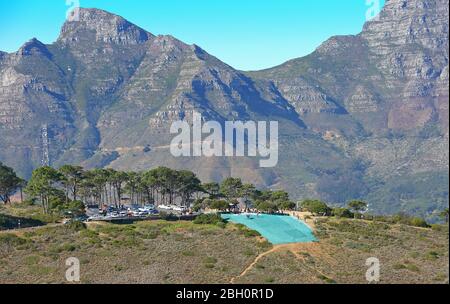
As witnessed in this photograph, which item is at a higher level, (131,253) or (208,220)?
(208,220)

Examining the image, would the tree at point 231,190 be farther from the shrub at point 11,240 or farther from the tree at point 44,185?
the shrub at point 11,240

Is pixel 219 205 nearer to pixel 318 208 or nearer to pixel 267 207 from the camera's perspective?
pixel 267 207

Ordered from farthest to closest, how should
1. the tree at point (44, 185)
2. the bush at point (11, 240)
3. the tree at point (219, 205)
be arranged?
the tree at point (219, 205) → the tree at point (44, 185) → the bush at point (11, 240)

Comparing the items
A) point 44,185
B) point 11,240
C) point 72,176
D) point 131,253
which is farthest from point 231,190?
point 11,240

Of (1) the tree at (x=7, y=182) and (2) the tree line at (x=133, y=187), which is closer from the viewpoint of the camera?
(2) the tree line at (x=133, y=187)

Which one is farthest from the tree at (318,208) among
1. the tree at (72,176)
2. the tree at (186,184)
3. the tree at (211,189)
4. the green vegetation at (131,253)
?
the tree at (72,176)

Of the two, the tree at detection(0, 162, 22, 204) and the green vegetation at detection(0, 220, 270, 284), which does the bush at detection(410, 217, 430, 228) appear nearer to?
the green vegetation at detection(0, 220, 270, 284)
